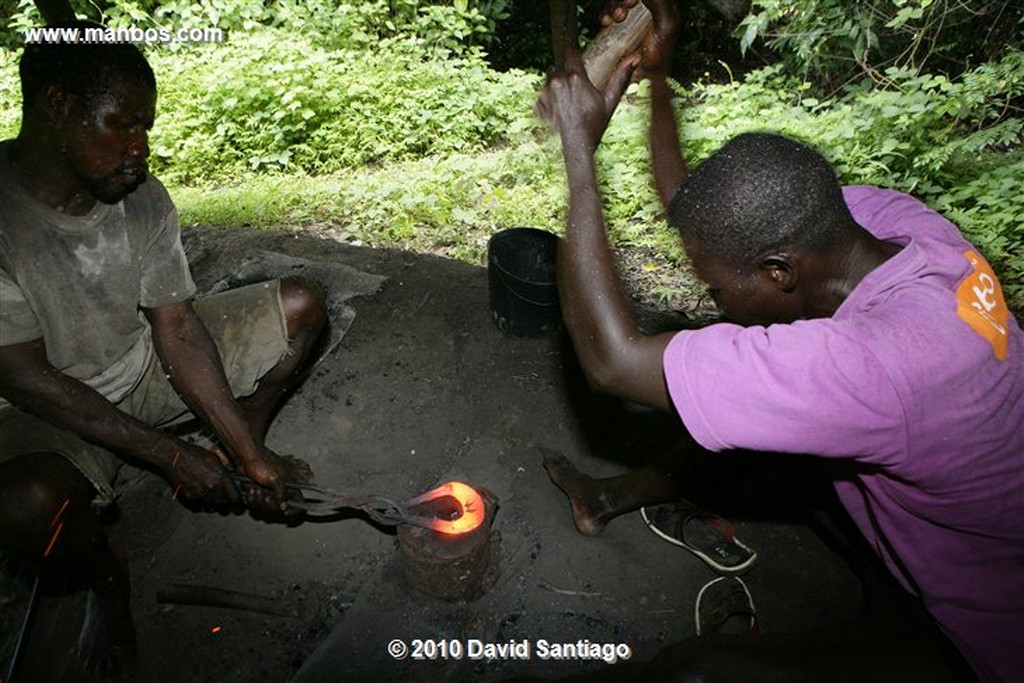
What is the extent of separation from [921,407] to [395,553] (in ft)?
7.08

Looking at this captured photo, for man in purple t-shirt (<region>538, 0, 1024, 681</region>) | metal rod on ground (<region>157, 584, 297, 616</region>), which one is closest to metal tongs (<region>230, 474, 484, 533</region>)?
metal rod on ground (<region>157, 584, 297, 616</region>)

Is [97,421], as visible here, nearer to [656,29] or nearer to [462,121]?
[656,29]

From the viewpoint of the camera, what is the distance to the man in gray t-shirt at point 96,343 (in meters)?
2.17

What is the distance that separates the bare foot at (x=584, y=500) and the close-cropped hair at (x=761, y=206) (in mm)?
1422

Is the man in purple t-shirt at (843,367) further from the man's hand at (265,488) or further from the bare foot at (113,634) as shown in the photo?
the bare foot at (113,634)

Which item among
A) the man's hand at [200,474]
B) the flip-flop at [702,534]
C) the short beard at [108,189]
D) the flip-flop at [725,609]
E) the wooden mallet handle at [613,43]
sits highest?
the wooden mallet handle at [613,43]

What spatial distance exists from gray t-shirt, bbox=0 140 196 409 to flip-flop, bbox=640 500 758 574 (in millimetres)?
2206

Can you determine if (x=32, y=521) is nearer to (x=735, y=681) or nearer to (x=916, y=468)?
(x=735, y=681)

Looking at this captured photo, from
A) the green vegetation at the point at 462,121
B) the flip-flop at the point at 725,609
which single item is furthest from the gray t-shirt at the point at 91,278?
the green vegetation at the point at 462,121

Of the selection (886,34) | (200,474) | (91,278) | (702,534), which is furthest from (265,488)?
(886,34)

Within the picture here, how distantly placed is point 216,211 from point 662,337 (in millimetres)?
4865

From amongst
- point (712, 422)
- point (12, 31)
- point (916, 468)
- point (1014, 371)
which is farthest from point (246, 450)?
point (12, 31)

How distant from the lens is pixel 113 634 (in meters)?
2.59

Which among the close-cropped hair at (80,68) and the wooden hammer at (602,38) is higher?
the wooden hammer at (602,38)
